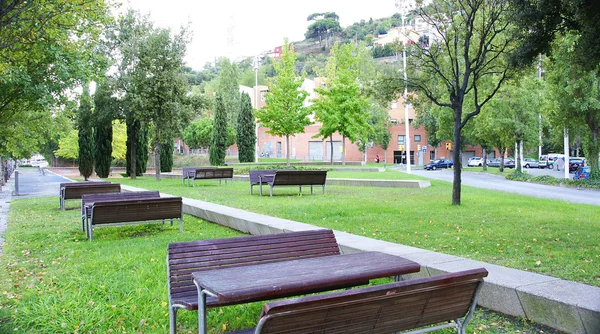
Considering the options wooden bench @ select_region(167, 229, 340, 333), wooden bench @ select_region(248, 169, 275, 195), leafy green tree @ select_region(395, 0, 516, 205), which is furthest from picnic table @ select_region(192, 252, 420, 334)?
wooden bench @ select_region(248, 169, 275, 195)

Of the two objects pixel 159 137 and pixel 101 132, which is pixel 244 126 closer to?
pixel 101 132

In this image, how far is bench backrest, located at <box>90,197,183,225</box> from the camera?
29.6ft

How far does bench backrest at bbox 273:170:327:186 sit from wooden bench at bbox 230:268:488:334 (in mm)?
13047

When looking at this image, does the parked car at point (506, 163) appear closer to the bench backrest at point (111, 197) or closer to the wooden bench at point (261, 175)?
the wooden bench at point (261, 175)

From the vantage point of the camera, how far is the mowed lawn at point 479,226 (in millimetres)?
6453

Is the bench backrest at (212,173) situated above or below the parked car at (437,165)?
above

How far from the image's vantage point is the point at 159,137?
28.7 metres

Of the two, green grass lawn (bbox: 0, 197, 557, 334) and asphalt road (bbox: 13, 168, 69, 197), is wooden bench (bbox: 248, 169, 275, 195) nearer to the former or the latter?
green grass lawn (bbox: 0, 197, 557, 334)

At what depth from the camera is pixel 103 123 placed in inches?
1283

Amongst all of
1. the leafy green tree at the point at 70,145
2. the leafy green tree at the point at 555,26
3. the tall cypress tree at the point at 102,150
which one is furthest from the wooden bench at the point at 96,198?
the leafy green tree at the point at 70,145

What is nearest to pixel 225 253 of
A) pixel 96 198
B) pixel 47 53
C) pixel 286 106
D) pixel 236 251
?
pixel 236 251

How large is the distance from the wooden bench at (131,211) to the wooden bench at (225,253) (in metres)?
5.23

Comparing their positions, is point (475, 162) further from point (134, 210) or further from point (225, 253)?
point (225, 253)

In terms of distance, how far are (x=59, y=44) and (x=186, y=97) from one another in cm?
1399
